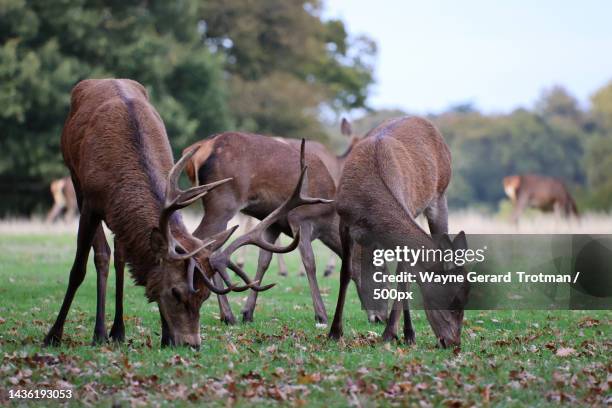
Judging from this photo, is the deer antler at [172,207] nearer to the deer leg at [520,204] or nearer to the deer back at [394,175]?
the deer back at [394,175]

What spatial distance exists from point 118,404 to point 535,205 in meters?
26.2

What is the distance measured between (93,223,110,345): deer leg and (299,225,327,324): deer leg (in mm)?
2458

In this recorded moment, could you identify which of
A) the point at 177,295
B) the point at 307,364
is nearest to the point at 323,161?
the point at 177,295

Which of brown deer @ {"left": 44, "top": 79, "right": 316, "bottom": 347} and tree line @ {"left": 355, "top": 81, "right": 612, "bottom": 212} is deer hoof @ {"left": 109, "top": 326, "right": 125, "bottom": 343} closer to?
brown deer @ {"left": 44, "top": 79, "right": 316, "bottom": 347}

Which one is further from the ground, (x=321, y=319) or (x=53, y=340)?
(x=321, y=319)

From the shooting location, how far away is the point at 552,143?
64.2 m

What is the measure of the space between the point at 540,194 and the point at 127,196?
80.2 ft

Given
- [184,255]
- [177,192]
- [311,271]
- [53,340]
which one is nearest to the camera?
[184,255]

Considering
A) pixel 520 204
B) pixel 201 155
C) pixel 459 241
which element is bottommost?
pixel 459 241

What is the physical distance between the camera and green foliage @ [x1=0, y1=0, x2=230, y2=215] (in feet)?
96.2

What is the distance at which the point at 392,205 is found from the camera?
842 centimetres

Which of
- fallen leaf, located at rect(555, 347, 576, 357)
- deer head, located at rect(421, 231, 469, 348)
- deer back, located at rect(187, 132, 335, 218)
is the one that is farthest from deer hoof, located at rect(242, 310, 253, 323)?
fallen leaf, located at rect(555, 347, 576, 357)

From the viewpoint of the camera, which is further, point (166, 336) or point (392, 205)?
point (392, 205)

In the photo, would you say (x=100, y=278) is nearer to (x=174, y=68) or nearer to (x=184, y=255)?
(x=184, y=255)
